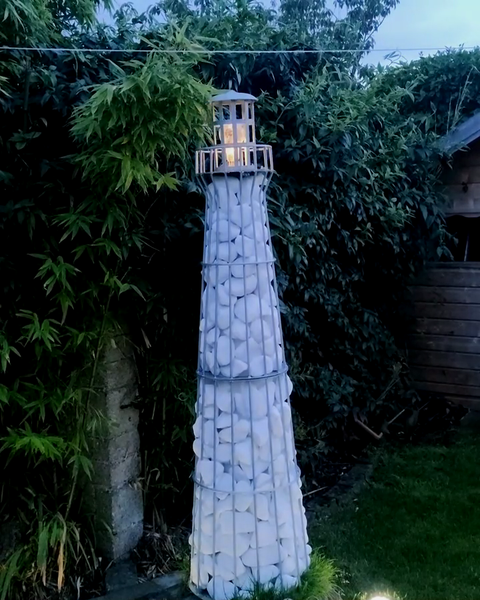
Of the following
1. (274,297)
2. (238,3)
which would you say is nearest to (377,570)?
(274,297)

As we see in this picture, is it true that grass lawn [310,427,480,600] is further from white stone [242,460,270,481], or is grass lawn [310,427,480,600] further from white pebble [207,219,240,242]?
white pebble [207,219,240,242]

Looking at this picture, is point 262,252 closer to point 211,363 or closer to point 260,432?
point 211,363

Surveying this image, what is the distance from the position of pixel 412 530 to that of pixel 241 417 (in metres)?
1.61

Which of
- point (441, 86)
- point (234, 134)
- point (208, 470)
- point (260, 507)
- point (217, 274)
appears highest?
point (441, 86)

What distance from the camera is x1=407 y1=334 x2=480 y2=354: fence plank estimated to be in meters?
4.34

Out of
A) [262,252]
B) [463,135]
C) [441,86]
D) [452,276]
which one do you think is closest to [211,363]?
[262,252]

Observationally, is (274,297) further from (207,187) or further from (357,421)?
(357,421)

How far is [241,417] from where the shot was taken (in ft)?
5.70

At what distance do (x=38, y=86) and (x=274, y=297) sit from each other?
1163mm

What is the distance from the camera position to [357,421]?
12.9 feet

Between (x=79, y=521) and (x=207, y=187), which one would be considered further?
(x=79, y=521)

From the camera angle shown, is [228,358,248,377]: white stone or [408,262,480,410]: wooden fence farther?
[408,262,480,410]: wooden fence

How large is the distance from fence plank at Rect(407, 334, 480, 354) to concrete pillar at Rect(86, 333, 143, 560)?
2745mm

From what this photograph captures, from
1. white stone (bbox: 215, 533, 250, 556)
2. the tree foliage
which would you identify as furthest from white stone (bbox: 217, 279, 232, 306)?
the tree foliage
